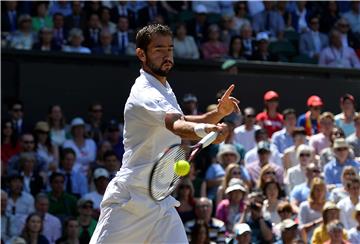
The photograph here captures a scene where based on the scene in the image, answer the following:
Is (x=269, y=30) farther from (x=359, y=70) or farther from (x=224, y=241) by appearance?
(x=224, y=241)

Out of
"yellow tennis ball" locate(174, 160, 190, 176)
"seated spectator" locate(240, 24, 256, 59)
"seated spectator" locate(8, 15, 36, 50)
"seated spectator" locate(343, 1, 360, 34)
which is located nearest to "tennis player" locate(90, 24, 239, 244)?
"yellow tennis ball" locate(174, 160, 190, 176)

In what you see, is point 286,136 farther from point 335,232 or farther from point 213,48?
point 335,232

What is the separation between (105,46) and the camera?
1603cm

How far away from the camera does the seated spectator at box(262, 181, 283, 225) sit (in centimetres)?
1227

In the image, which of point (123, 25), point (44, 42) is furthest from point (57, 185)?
point (123, 25)

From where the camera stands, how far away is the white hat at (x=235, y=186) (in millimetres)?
12305

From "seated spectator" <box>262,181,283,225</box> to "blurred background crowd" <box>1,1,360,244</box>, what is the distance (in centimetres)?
2

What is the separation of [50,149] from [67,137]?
547 millimetres

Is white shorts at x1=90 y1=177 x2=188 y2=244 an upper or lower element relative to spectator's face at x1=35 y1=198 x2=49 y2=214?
upper

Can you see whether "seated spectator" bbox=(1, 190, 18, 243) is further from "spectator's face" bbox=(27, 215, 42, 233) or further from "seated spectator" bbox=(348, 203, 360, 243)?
"seated spectator" bbox=(348, 203, 360, 243)

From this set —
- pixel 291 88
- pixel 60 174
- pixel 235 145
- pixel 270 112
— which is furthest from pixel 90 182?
pixel 291 88

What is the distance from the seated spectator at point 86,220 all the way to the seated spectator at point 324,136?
3173 mm

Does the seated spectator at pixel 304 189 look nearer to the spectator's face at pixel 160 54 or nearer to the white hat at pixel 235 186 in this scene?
the white hat at pixel 235 186

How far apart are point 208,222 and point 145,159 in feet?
17.7
